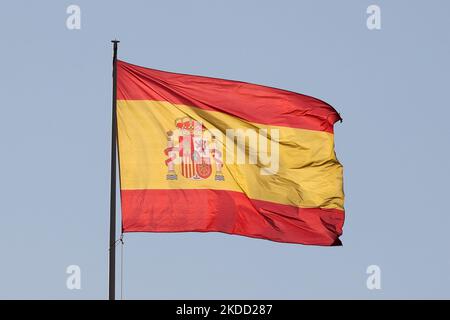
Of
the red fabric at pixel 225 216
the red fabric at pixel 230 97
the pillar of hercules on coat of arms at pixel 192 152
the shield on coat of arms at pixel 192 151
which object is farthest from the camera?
the red fabric at pixel 230 97

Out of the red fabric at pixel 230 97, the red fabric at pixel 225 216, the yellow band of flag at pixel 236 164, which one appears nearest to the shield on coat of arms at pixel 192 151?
the yellow band of flag at pixel 236 164

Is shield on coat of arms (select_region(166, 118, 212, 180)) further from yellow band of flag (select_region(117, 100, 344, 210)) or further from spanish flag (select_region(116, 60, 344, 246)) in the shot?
yellow band of flag (select_region(117, 100, 344, 210))

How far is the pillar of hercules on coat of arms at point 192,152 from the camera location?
46.1 meters

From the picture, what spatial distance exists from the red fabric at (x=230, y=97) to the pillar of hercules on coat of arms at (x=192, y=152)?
28.5 inches

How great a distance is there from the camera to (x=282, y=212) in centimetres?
4738

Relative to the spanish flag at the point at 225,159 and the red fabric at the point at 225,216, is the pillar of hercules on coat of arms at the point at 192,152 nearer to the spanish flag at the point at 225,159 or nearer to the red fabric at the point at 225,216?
the spanish flag at the point at 225,159

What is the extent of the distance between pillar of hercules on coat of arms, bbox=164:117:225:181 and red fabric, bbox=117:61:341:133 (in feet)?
2.38

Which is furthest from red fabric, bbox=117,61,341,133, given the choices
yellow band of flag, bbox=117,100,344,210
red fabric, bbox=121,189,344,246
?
red fabric, bbox=121,189,344,246

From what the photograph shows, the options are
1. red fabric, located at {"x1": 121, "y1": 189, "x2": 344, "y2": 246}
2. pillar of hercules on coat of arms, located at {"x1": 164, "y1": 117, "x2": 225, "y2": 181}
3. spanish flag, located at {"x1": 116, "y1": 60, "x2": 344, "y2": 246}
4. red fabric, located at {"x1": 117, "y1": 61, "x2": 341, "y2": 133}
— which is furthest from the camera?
red fabric, located at {"x1": 117, "y1": 61, "x2": 341, "y2": 133}

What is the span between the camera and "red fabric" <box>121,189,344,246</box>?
45.2 metres
